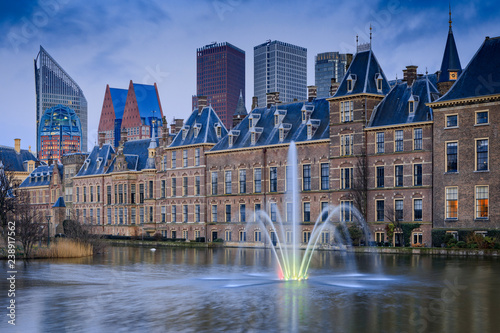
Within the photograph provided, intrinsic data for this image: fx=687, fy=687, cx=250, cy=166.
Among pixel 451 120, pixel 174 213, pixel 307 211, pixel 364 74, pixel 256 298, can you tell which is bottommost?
pixel 256 298

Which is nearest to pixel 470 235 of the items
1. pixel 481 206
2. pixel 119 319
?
pixel 481 206

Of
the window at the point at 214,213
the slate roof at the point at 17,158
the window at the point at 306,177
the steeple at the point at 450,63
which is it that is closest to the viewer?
the steeple at the point at 450,63

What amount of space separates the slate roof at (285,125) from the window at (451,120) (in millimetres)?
13317

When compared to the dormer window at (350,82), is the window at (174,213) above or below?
below

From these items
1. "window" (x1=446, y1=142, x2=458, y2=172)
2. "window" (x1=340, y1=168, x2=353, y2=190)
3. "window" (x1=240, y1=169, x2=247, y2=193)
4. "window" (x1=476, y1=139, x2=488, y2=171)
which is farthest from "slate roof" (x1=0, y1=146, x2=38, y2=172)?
"window" (x1=476, y1=139, x2=488, y2=171)

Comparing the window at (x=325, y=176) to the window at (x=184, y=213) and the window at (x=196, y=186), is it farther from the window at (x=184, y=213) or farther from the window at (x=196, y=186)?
the window at (x=184, y=213)

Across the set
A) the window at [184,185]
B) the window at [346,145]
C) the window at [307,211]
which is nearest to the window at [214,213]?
the window at [184,185]

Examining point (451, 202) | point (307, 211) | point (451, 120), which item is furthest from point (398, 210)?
point (307, 211)

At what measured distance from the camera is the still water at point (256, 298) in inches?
930

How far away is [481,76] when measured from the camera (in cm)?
5844

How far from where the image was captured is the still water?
77.5ft

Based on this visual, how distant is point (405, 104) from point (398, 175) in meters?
6.62

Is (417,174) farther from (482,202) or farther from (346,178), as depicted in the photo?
(346,178)

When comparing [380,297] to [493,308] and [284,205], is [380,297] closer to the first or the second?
[493,308]
